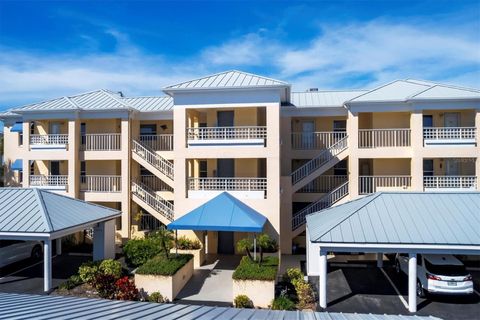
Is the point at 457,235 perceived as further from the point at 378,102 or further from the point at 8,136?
the point at 8,136

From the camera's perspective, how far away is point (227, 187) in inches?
832

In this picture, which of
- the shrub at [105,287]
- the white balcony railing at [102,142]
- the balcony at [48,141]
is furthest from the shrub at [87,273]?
the balcony at [48,141]

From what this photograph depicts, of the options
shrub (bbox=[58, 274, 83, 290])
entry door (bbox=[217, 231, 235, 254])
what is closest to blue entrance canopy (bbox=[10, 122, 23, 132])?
shrub (bbox=[58, 274, 83, 290])

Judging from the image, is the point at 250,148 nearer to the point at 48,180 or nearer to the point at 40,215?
the point at 40,215

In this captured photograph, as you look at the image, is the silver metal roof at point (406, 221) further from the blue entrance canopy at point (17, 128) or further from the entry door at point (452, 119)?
the blue entrance canopy at point (17, 128)

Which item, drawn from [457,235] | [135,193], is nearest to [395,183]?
[457,235]

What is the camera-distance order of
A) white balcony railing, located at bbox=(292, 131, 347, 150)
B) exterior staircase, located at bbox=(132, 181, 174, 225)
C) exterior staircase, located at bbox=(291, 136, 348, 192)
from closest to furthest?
exterior staircase, located at bbox=(291, 136, 348, 192)
exterior staircase, located at bbox=(132, 181, 174, 225)
white balcony railing, located at bbox=(292, 131, 347, 150)

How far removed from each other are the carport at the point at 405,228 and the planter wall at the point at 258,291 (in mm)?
2033

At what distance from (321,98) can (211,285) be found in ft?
52.9

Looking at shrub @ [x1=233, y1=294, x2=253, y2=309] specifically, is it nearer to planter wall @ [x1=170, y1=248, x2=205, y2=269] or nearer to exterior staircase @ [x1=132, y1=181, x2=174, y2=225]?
planter wall @ [x1=170, y1=248, x2=205, y2=269]

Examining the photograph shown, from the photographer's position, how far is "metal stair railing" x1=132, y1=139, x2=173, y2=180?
23.2 m

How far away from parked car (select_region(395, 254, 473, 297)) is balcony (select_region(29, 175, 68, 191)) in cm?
2177

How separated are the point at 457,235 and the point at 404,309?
3.51 metres

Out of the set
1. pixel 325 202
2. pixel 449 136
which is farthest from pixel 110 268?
pixel 449 136
